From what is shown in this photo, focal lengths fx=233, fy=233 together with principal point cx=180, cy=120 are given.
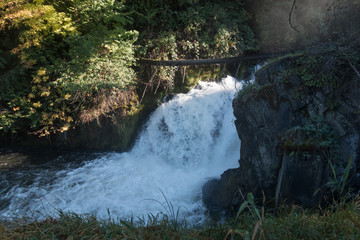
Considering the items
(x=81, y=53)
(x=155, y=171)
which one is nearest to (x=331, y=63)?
(x=155, y=171)

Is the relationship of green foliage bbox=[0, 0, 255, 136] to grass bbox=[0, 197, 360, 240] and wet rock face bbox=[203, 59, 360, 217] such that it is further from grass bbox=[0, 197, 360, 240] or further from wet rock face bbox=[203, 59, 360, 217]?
grass bbox=[0, 197, 360, 240]

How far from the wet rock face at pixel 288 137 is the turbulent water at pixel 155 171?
136 centimetres

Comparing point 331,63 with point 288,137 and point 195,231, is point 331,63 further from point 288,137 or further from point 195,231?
point 195,231

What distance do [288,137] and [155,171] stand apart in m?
4.40

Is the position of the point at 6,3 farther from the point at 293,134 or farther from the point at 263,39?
the point at 263,39

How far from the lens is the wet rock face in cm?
432

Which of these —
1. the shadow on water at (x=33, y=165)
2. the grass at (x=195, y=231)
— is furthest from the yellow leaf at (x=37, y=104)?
the grass at (x=195, y=231)

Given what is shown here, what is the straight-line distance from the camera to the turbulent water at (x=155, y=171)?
19.2ft

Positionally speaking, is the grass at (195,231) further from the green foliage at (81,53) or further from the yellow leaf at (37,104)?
the yellow leaf at (37,104)

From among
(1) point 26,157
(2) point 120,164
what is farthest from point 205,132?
(1) point 26,157

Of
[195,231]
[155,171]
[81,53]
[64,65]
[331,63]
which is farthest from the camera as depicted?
[155,171]

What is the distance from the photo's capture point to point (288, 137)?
4613 mm

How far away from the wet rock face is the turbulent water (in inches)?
53.5

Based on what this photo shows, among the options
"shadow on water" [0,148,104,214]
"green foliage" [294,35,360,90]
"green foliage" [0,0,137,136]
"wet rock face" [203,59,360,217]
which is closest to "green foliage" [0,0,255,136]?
"green foliage" [0,0,137,136]
